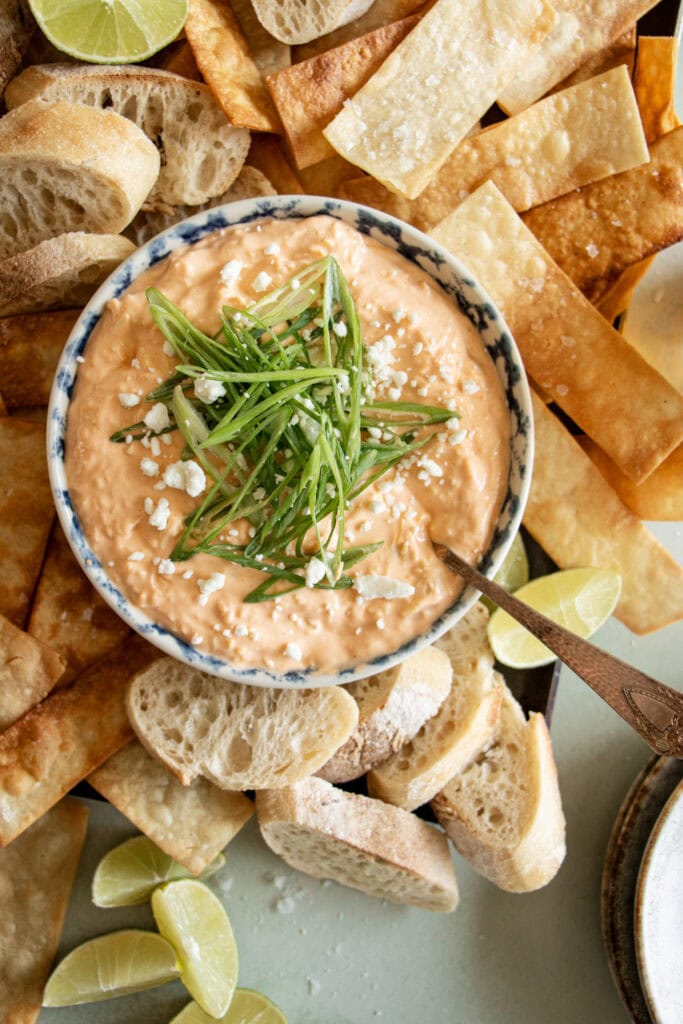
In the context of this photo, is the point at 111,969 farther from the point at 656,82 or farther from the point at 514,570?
the point at 656,82

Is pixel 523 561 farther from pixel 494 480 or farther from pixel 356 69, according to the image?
pixel 356 69

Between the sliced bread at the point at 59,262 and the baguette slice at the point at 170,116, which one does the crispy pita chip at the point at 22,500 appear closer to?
the sliced bread at the point at 59,262

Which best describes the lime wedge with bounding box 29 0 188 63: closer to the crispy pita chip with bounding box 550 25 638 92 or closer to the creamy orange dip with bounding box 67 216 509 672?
the creamy orange dip with bounding box 67 216 509 672

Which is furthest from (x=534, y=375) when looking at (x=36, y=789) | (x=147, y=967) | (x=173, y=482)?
(x=147, y=967)

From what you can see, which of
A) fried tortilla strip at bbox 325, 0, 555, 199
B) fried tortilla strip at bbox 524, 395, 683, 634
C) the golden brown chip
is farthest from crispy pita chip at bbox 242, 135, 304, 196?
the golden brown chip

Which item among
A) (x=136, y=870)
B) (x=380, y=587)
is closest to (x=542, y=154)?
(x=380, y=587)

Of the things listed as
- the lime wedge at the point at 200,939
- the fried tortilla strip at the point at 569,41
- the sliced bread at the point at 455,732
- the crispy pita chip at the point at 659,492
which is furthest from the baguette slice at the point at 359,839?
the fried tortilla strip at the point at 569,41
